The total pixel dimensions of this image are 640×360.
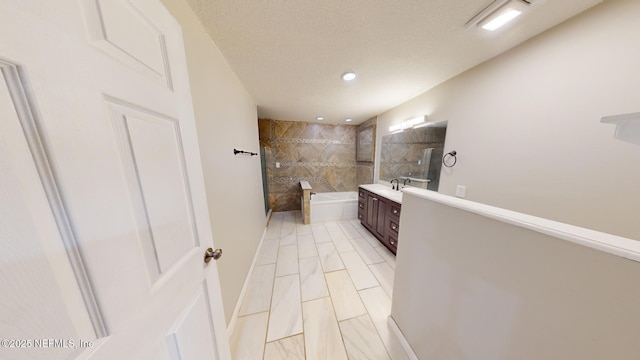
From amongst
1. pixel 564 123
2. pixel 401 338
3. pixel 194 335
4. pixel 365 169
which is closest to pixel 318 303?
pixel 401 338

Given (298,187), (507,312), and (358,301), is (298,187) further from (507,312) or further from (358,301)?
(507,312)

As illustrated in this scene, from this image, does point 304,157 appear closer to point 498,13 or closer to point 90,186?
point 498,13

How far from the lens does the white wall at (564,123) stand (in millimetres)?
993

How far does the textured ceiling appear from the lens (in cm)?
105

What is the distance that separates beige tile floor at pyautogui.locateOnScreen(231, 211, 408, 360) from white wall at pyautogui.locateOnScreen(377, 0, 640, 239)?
57.6 inches

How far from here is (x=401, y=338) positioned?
131 cm

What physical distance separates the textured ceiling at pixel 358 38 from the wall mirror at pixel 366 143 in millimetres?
1350

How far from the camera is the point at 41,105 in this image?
0.33 m

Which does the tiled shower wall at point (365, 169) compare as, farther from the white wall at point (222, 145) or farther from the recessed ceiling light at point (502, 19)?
the white wall at point (222, 145)

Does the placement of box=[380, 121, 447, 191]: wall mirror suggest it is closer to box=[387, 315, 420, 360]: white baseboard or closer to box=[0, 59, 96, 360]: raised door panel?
box=[387, 315, 420, 360]: white baseboard

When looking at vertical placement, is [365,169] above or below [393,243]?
above

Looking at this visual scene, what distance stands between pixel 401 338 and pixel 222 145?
6.91ft

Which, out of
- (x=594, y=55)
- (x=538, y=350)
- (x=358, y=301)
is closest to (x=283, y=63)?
(x=594, y=55)

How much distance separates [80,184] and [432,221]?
1399 mm
